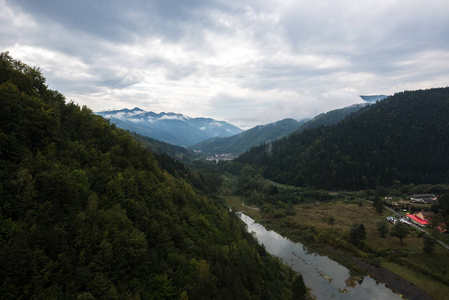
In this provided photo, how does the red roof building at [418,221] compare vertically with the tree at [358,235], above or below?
above

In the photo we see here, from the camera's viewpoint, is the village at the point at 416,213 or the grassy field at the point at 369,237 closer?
the grassy field at the point at 369,237

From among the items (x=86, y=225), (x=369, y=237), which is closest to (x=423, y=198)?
(x=369, y=237)

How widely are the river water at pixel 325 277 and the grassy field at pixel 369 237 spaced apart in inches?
296

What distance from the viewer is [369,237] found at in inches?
3145

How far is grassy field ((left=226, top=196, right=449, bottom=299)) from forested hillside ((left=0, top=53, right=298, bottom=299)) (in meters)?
39.3

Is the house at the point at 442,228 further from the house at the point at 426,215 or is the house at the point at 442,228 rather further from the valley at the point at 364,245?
the house at the point at 426,215

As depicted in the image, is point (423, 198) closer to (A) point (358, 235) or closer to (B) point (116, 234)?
(A) point (358, 235)

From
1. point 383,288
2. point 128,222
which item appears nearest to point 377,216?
point 383,288

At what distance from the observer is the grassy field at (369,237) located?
58.2 meters

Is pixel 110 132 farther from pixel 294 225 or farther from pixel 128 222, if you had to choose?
pixel 294 225

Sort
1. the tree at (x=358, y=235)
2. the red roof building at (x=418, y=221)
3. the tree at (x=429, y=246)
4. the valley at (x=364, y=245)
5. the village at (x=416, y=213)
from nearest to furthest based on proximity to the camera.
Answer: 1. the valley at (x=364, y=245)
2. the tree at (x=429, y=246)
3. the tree at (x=358, y=235)
4. the village at (x=416, y=213)
5. the red roof building at (x=418, y=221)

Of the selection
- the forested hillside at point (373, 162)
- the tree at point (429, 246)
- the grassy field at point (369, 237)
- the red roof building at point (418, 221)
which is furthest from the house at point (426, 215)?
the forested hillside at point (373, 162)

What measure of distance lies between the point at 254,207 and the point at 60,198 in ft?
370

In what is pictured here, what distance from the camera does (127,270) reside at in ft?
77.8
